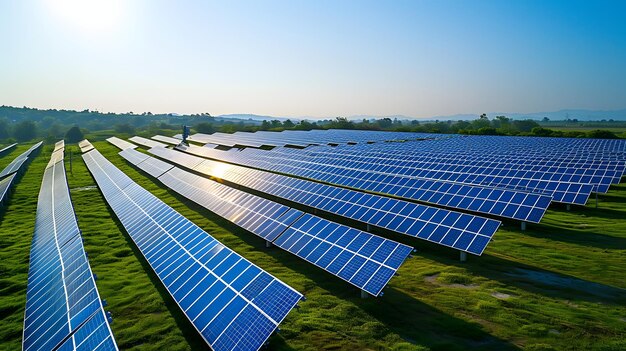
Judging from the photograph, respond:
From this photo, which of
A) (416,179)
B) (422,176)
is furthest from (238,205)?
(422,176)

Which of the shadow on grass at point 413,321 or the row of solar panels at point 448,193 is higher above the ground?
the row of solar panels at point 448,193

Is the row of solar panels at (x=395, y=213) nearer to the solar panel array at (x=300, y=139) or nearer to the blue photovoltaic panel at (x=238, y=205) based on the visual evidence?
the blue photovoltaic panel at (x=238, y=205)

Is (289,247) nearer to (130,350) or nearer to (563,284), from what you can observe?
(130,350)

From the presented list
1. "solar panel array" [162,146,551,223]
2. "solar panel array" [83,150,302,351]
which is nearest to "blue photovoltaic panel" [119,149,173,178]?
"solar panel array" [162,146,551,223]

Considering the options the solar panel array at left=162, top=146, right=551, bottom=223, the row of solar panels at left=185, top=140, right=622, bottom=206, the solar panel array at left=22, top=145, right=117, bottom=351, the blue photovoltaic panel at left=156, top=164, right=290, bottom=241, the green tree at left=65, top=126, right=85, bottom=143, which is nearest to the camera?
the solar panel array at left=22, top=145, right=117, bottom=351

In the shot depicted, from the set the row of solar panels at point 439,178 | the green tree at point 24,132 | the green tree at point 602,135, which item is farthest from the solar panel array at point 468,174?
the green tree at point 24,132

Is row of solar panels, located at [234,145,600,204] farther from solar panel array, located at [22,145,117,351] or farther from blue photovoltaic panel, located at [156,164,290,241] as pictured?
solar panel array, located at [22,145,117,351]

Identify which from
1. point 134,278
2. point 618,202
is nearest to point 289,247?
point 134,278
